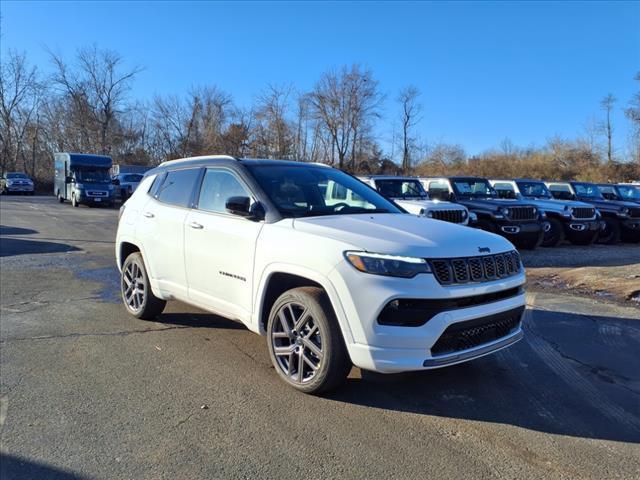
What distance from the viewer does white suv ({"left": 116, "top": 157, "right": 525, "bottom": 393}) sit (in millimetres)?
3334

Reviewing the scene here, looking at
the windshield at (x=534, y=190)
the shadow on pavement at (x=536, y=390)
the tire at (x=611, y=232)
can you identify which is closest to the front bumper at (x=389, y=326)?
the shadow on pavement at (x=536, y=390)

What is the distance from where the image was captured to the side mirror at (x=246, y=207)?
4172 mm

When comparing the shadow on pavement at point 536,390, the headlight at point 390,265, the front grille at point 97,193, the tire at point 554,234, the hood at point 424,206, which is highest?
the front grille at point 97,193

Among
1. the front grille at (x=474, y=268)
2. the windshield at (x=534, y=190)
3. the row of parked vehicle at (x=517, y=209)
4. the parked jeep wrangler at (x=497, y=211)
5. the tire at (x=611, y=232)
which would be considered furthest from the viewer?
the windshield at (x=534, y=190)

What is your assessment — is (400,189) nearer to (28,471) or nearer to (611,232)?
(611,232)

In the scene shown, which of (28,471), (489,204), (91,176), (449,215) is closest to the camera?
(28,471)

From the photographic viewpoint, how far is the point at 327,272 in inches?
138

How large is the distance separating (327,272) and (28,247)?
33.9 ft

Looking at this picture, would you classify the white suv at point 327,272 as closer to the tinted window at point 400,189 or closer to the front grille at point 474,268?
the front grille at point 474,268

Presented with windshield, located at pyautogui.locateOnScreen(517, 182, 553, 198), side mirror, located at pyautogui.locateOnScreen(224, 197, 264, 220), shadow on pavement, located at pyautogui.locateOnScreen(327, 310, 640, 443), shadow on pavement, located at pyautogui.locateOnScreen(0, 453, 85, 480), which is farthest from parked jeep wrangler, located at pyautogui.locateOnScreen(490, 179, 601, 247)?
shadow on pavement, located at pyautogui.locateOnScreen(0, 453, 85, 480)

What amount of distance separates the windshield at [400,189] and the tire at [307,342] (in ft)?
28.6

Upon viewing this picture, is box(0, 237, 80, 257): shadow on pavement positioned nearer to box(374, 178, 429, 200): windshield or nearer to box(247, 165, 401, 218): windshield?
box(374, 178, 429, 200): windshield

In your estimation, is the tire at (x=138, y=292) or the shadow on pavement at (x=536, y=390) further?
the tire at (x=138, y=292)

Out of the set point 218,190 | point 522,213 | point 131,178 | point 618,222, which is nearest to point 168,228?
point 218,190
